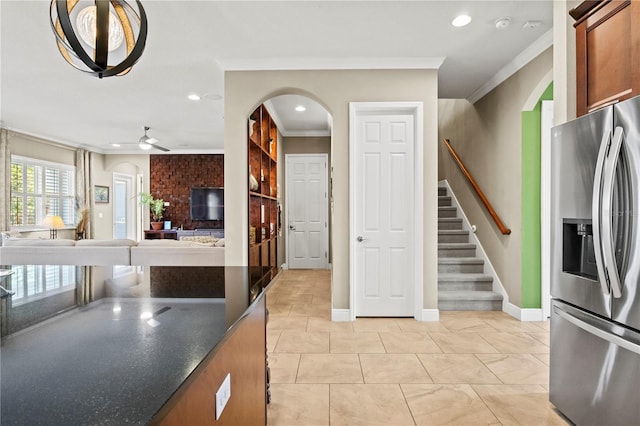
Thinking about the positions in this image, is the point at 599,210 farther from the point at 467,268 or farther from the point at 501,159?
the point at 467,268

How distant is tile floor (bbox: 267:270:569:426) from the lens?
190 centimetres

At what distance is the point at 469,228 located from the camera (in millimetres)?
4727

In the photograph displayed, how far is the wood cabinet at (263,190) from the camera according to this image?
4.27m

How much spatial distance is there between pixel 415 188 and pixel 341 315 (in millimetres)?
1560

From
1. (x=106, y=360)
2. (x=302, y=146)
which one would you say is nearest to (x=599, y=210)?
(x=106, y=360)

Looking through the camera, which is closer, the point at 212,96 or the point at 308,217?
the point at 212,96

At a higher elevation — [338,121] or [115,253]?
[338,121]

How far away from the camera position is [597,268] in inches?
60.2

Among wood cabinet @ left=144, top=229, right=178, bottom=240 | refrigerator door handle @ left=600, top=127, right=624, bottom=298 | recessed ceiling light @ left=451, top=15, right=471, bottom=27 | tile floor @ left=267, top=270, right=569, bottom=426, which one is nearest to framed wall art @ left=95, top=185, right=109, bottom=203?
wood cabinet @ left=144, top=229, right=178, bottom=240

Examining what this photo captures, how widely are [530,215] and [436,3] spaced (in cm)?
232

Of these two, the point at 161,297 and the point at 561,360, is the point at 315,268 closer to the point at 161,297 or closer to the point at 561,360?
the point at 561,360

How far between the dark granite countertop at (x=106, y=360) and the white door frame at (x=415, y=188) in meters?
2.51

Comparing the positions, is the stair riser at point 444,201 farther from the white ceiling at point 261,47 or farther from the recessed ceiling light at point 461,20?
the recessed ceiling light at point 461,20

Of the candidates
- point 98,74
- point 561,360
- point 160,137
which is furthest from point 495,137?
point 160,137
